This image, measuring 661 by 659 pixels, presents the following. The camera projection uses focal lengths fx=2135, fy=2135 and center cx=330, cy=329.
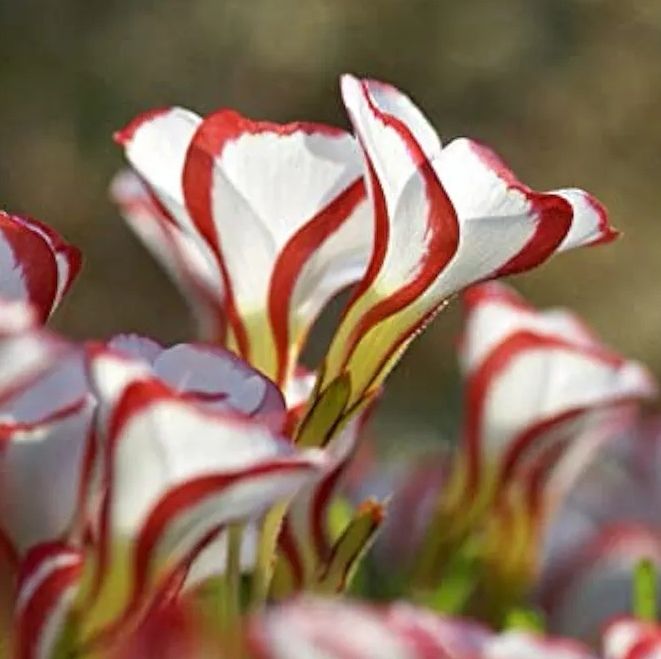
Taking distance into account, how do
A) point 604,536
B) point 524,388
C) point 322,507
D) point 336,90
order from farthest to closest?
point 336,90 → point 604,536 → point 524,388 → point 322,507

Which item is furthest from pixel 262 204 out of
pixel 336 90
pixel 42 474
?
pixel 336 90

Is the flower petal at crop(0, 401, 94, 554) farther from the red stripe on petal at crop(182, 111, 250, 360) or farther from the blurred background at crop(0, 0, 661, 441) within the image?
the blurred background at crop(0, 0, 661, 441)

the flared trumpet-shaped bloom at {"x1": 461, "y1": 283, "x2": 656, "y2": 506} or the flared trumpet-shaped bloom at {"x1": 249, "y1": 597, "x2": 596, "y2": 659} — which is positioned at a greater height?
the flared trumpet-shaped bloom at {"x1": 249, "y1": 597, "x2": 596, "y2": 659}

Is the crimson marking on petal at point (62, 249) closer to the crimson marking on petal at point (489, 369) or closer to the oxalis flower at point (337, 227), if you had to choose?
the oxalis flower at point (337, 227)

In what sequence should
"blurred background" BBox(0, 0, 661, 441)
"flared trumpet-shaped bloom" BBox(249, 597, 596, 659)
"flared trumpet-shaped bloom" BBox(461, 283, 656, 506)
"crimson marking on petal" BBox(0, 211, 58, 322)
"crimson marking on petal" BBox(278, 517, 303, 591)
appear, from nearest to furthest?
"flared trumpet-shaped bloom" BBox(249, 597, 596, 659), "crimson marking on petal" BBox(0, 211, 58, 322), "crimson marking on petal" BBox(278, 517, 303, 591), "flared trumpet-shaped bloom" BBox(461, 283, 656, 506), "blurred background" BBox(0, 0, 661, 441)

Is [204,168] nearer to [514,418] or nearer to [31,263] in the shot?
[31,263]

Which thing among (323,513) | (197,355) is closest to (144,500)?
(197,355)

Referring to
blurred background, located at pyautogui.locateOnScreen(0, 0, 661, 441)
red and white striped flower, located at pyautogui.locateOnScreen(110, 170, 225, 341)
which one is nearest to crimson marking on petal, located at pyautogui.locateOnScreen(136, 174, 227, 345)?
red and white striped flower, located at pyautogui.locateOnScreen(110, 170, 225, 341)

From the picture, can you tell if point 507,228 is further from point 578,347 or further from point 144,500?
point 578,347
